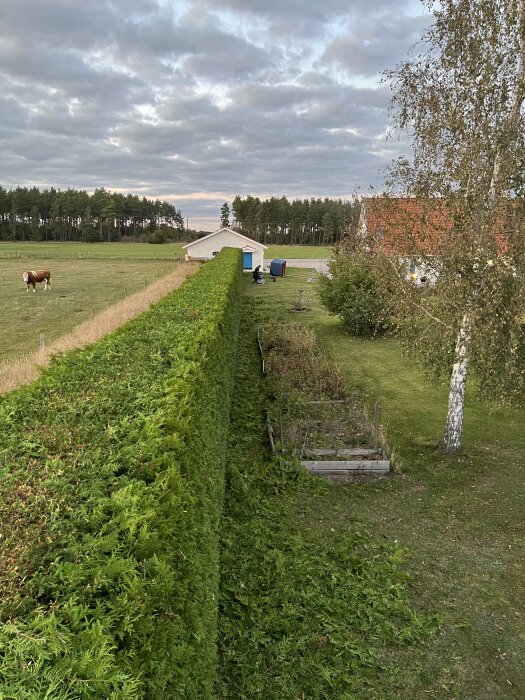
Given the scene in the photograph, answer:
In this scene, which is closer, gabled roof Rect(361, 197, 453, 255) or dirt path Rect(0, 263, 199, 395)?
gabled roof Rect(361, 197, 453, 255)

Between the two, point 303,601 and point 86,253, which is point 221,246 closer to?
point 86,253

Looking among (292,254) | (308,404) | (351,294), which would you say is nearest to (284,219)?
(292,254)

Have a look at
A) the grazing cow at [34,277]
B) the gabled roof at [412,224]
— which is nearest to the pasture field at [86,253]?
the grazing cow at [34,277]

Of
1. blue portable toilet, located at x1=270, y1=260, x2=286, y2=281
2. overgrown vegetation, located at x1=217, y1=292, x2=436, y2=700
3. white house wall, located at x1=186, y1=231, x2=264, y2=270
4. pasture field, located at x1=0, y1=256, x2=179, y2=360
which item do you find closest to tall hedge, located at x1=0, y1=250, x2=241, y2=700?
overgrown vegetation, located at x1=217, y1=292, x2=436, y2=700

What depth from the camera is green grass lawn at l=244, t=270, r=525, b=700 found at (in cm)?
435

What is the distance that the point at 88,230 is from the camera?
103 m

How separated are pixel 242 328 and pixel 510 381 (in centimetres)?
1186

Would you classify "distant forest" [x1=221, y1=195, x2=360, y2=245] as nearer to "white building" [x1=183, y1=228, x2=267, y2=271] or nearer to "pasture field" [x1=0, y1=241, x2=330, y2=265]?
"pasture field" [x1=0, y1=241, x2=330, y2=265]

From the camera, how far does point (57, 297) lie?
26.8m

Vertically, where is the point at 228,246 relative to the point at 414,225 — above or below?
above

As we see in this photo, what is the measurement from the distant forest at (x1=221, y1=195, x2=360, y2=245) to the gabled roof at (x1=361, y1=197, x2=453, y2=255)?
97353 millimetres

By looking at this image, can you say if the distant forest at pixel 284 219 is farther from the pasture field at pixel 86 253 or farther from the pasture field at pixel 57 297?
the pasture field at pixel 57 297

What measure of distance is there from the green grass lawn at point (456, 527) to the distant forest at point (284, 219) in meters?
97.1

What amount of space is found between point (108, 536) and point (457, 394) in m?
7.46
